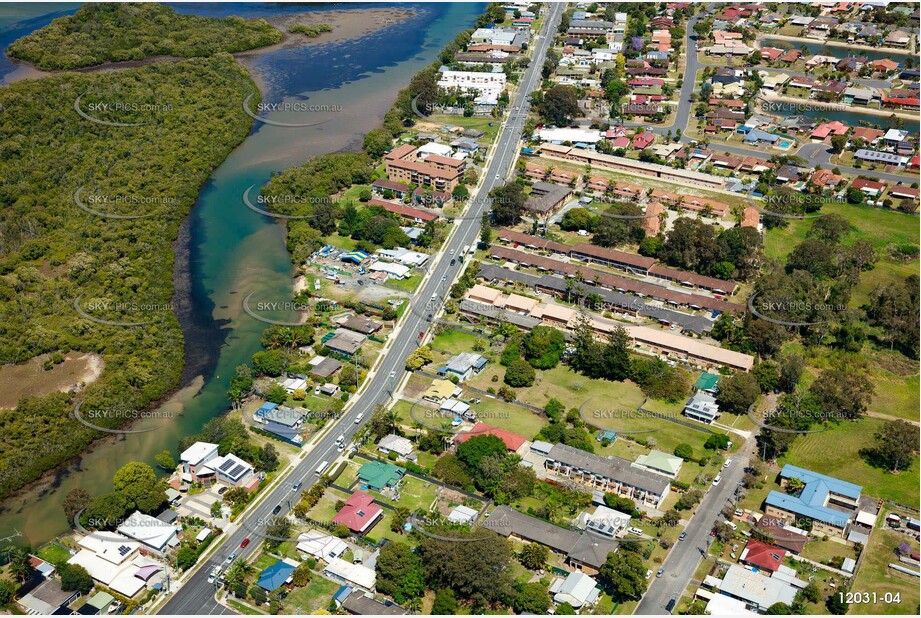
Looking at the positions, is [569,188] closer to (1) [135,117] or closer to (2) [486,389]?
(2) [486,389]

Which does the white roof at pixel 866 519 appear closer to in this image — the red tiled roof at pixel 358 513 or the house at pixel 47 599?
the red tiled roof at pixel 358 513

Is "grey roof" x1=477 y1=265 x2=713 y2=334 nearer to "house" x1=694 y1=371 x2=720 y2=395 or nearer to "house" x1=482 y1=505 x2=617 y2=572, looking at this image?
"house" x1=694 y1=371 x2=720 y2=395

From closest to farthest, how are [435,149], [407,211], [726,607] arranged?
[726,607] < [407,211] < [435,149]

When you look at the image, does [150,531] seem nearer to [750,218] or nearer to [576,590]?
[576,590]

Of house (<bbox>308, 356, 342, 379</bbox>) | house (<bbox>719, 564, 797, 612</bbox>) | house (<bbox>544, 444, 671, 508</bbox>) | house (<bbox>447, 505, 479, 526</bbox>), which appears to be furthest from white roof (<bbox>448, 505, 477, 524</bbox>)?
house (<bbox>308, 356, 342, 379</bbox>)

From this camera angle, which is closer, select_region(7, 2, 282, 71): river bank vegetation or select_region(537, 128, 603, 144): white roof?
select_region(537, 128, 603, 144): white roof

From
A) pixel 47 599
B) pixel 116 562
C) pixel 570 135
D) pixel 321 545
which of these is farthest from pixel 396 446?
pixel 570 135
